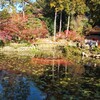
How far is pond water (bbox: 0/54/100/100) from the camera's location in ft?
37.6

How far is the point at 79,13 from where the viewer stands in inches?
1761

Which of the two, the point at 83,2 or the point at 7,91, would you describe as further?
the point at 83,2

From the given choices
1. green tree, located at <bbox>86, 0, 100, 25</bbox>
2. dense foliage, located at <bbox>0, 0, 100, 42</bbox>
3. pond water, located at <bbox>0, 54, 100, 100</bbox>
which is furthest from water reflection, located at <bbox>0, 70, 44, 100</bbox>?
green tree, located at <bbox>86, 0, 100, 25</bbox>

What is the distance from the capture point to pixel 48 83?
1370 centimetres

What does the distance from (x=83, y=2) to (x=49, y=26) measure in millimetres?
7156

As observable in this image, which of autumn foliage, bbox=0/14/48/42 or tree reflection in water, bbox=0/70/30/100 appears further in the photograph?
autumn foliage, bbox=0/14/48/42

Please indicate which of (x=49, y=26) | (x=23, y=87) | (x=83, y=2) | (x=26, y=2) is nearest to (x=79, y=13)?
(x=83, y=2)

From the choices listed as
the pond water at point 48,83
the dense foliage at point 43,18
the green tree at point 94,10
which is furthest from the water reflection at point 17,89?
the green tree at point 94,10

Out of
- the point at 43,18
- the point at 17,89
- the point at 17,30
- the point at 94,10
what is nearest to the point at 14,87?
the point at 17,89

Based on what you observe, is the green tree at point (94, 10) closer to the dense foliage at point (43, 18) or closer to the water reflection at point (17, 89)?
the dense foliage at point (43, 18)

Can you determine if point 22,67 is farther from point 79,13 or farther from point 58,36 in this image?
point 79,13

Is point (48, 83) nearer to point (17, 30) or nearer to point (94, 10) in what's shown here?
point (17, 30)

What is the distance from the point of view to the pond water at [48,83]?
11453 millimetres

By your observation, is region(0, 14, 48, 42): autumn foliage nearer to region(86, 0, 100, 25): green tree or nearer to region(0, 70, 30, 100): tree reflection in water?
region(86, 0, 100, 25): green tree
